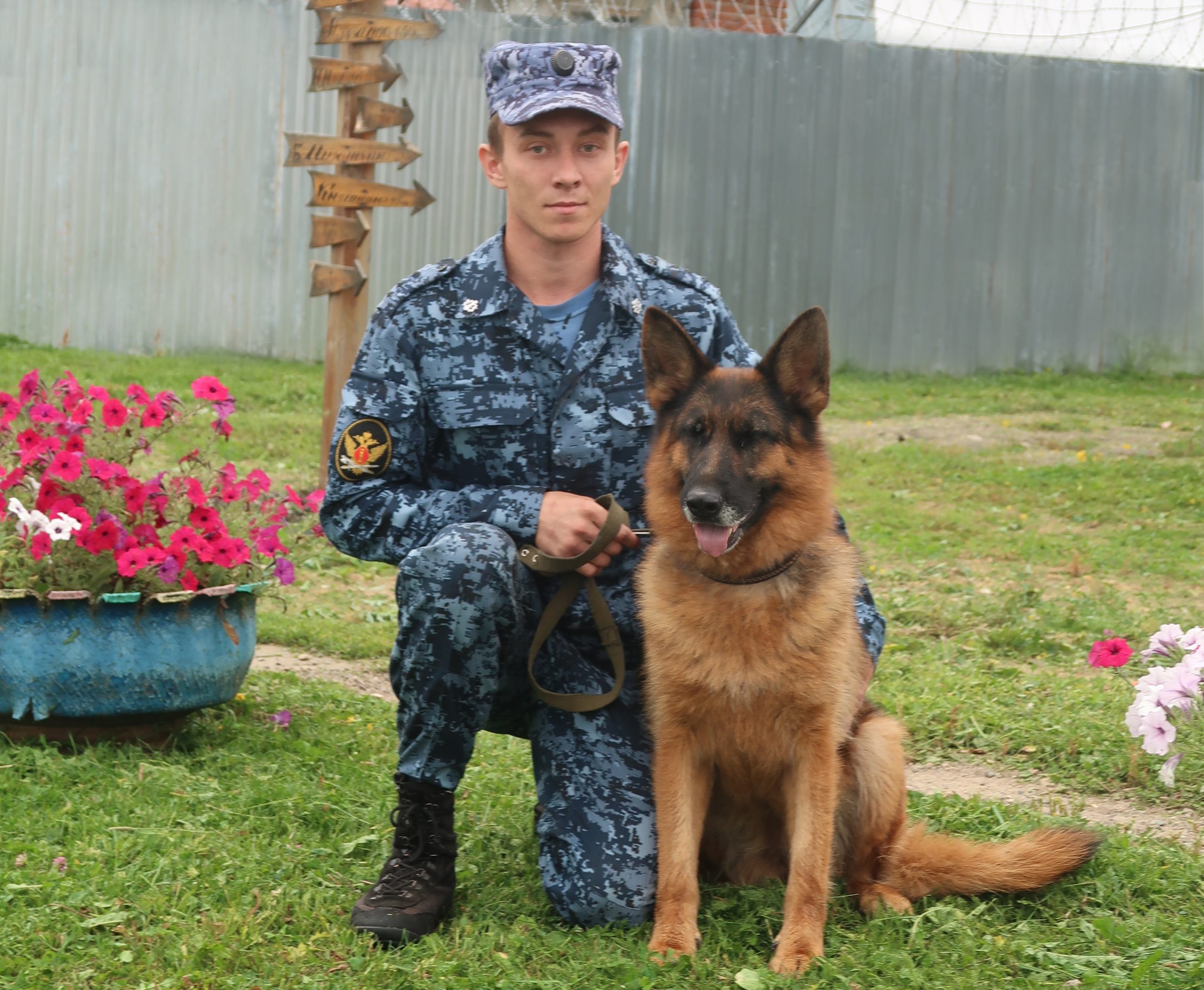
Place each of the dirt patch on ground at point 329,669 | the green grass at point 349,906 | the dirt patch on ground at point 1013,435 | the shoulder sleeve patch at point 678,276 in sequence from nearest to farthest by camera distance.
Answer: the green grass at point 349,906 → the shoulder sleeve patch at point 678,276 → the dirt patch on ground at point 329,669 → the dirt patch on ground at point 1013,435

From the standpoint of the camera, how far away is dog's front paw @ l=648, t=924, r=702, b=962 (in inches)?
115

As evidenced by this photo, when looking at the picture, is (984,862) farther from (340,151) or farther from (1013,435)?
(1013,435)

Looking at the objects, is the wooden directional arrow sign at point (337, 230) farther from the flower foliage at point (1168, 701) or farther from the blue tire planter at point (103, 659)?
the flower foliage at point (1168, 701)

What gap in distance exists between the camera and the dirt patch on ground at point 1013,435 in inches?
375

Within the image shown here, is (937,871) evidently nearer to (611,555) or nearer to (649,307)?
(611,555)

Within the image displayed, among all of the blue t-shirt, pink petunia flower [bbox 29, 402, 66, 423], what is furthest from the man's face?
pink petunia flower [bbox 29, 402, 66, 423]

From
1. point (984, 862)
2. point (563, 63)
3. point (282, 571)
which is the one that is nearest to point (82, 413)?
point (282, 571)

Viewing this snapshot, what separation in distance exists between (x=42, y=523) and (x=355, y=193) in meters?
3.78

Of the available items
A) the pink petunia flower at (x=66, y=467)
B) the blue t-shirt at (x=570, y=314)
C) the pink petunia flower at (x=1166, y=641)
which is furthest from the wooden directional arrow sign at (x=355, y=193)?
the pink petunia flower at (x=1166, y=641)

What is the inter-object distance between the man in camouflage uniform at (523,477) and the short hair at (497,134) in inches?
0.6

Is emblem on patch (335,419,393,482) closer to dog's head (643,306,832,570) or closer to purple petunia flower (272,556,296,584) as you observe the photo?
dog's head (643,306,832,570)

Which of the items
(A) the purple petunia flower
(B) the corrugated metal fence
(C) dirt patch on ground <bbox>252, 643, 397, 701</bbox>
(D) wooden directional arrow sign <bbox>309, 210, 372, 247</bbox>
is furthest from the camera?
(B) the corrugated metal fence

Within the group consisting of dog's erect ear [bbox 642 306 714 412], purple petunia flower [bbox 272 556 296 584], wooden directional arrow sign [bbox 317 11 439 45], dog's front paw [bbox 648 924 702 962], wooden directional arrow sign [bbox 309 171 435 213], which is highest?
wooden directional arrow sign [bbox 317 11 439 45]

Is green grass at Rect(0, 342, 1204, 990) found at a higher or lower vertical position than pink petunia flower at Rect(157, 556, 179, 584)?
lower
